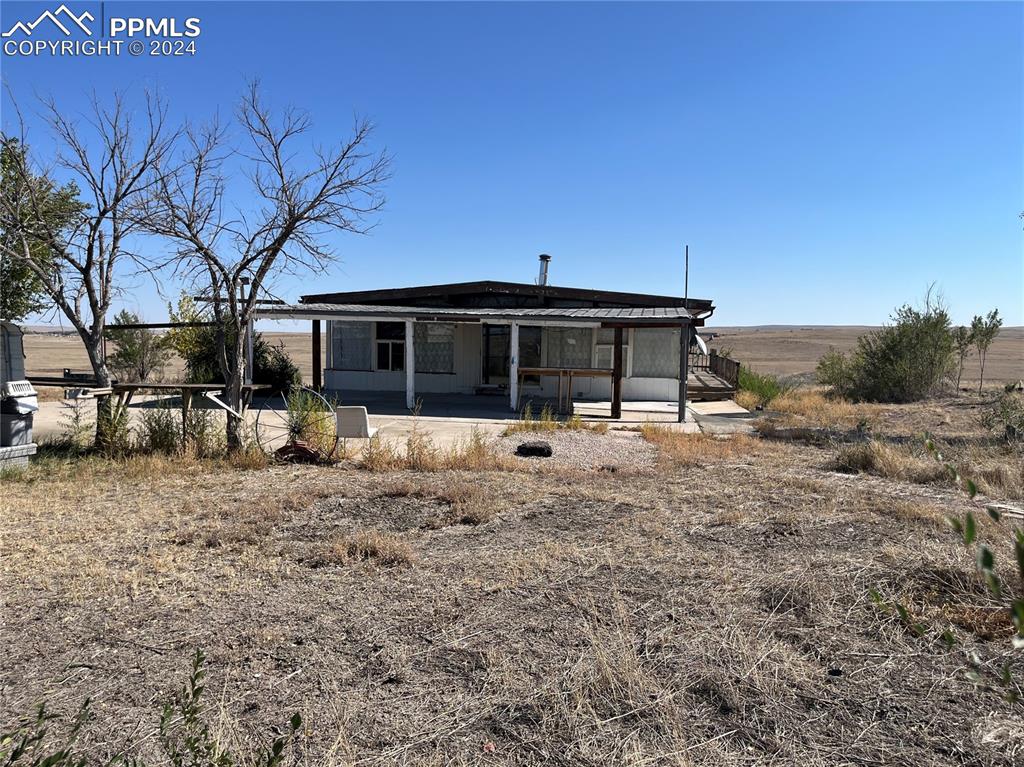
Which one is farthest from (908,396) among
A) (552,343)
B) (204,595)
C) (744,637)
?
(204,595)

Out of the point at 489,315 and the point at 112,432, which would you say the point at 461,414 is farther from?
the point at 112,432

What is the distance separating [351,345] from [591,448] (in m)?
11.6

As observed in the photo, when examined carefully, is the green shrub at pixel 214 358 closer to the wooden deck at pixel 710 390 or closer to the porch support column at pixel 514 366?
the porch support column at pixel 514 366

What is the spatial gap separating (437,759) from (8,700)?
2.02 m

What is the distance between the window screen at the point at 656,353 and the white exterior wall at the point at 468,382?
0.19 metres

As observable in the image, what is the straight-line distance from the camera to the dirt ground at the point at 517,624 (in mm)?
2879

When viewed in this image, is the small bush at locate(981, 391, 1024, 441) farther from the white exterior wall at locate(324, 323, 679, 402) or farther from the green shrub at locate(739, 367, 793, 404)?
the white exterior wall at locate(324, 323, 679, 402)

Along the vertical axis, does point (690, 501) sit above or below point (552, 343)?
below

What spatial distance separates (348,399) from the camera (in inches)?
704

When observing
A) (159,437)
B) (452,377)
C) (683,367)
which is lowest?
(159,437)

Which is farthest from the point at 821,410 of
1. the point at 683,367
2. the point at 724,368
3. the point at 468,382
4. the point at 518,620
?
the point at 518,620

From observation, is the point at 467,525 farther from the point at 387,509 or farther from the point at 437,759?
the point at 437,759

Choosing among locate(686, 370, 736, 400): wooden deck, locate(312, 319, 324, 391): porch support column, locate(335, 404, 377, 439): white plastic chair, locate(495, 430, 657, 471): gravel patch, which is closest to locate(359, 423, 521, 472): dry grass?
locate(335, 404, 377, 439): white plastic chair

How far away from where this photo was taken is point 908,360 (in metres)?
19.5
